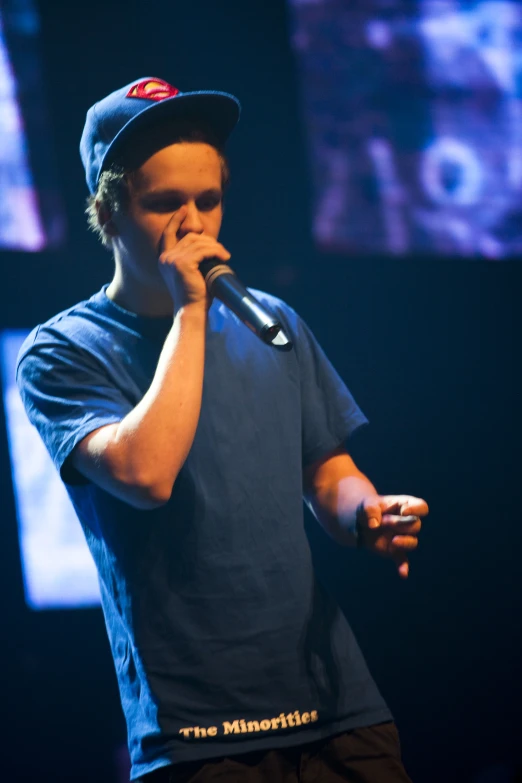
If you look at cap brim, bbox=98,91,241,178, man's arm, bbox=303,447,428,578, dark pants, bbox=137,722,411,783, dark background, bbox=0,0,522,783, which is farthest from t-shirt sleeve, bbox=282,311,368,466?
dark background, bbox=0,0,522,783

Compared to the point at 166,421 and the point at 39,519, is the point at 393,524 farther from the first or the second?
the point at 39,519

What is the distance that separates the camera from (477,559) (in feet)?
8.57

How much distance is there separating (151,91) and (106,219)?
0.23 meters

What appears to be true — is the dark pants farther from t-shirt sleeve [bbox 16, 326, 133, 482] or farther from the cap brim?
the cap brim

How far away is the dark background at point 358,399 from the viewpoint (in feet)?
7.55

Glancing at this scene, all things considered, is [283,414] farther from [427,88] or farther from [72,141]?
[427,88]

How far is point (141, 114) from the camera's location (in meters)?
1.38

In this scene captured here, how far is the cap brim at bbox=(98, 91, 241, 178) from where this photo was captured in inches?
54.9

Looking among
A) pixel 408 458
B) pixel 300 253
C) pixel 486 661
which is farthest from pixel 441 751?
pixel 300 253

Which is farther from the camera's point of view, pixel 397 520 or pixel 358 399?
pixel 358 399

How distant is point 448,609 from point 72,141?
1.71m

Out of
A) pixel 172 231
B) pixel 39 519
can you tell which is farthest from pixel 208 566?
pixel 39 519

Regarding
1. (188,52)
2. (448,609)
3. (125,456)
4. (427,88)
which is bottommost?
(448,609)

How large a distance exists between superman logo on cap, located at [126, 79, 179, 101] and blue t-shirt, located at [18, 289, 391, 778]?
36 centimetres
